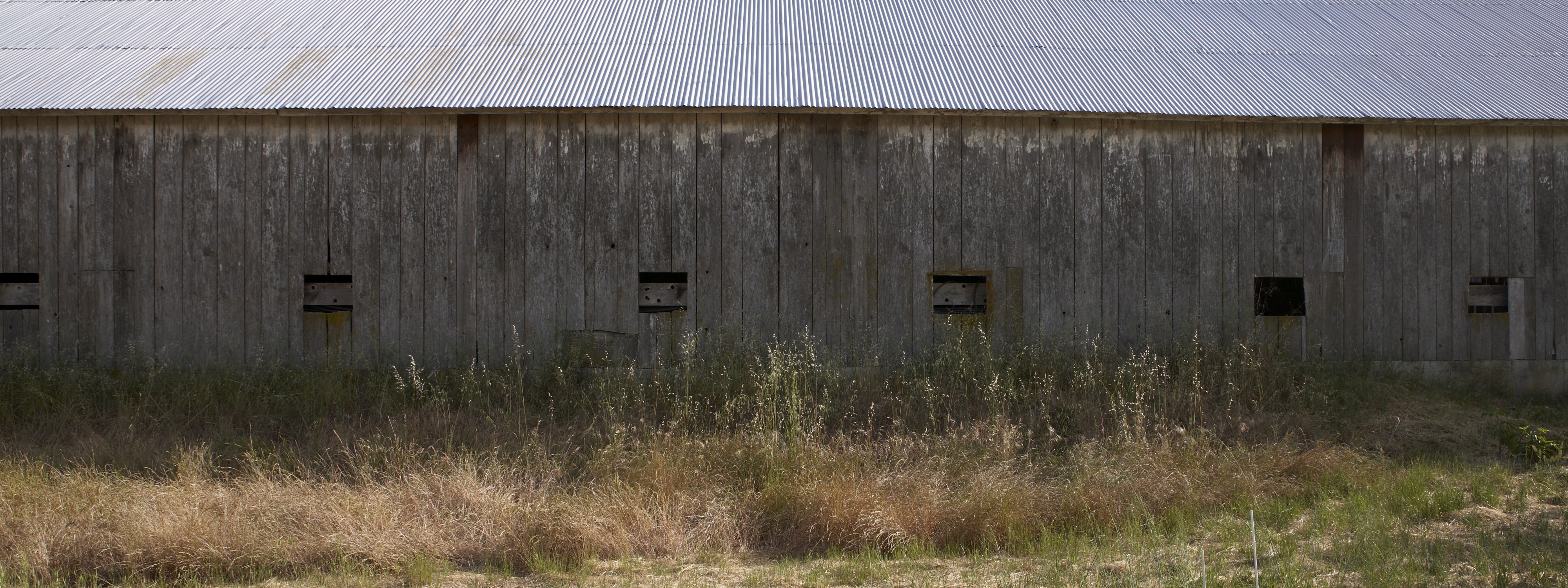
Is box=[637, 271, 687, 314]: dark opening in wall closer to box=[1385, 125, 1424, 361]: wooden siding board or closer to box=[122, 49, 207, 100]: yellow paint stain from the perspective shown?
box=[122, 49, 207, 100]: yellow paint stain

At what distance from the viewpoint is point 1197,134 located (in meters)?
7.28

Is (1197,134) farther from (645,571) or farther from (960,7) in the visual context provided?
(645,571)

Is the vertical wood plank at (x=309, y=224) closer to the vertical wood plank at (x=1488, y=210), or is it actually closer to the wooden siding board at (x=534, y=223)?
the wooden siding board at (x=534, y=223)

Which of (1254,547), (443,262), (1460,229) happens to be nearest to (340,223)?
(443,262)

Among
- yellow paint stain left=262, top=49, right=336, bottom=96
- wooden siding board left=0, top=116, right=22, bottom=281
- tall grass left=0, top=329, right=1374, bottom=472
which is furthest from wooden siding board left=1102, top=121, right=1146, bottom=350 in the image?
wooden siding board left=0, top=116, right=22, bottom=281

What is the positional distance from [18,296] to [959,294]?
7478mm

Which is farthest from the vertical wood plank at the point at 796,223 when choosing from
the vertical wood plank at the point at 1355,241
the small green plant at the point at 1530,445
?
the small green plant at the point at 1530,445

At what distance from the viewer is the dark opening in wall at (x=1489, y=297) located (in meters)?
7.50

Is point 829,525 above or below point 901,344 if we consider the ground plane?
below

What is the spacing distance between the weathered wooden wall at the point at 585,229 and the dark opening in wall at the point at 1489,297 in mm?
1815

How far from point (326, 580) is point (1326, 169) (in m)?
7.65

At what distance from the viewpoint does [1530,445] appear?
5.51 meters

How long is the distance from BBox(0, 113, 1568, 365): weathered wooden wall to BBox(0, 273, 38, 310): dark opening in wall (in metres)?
0.13

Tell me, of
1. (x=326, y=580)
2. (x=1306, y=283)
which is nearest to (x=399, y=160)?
(x=326, y=580)
